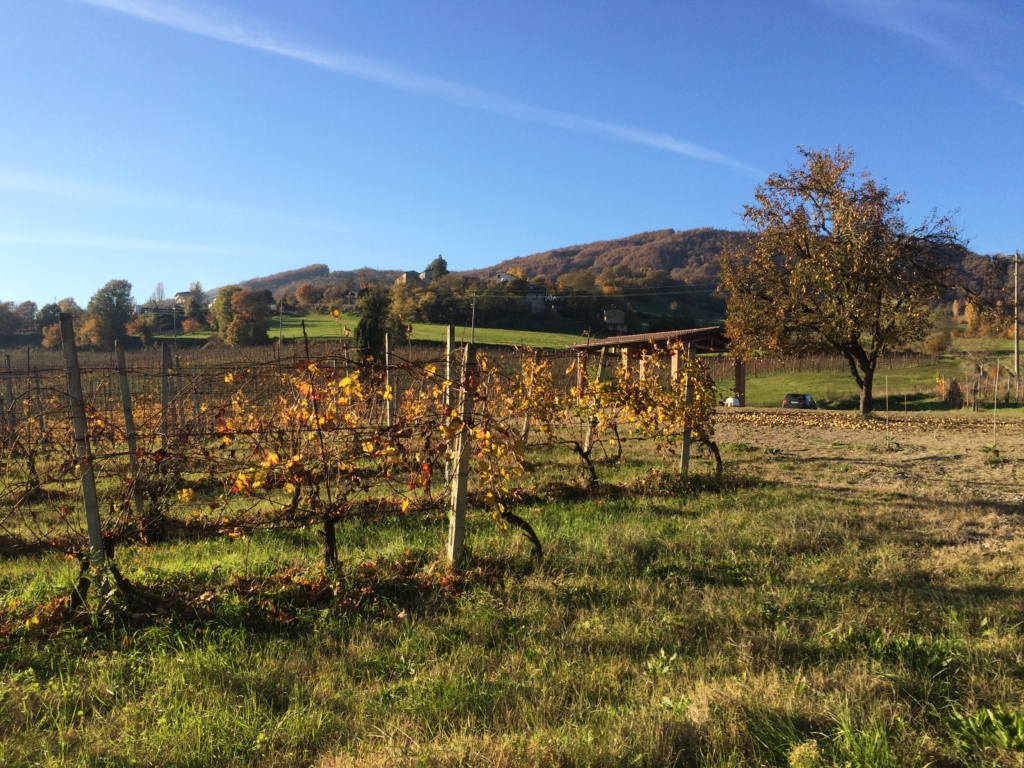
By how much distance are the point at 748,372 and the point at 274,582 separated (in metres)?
41.9

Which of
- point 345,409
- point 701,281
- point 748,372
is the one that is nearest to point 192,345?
point 748,372

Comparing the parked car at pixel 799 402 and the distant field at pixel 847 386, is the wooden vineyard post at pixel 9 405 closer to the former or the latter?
the distant field at pixel 847 386

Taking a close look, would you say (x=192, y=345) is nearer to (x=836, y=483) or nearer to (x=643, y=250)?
(x=836, y=483)

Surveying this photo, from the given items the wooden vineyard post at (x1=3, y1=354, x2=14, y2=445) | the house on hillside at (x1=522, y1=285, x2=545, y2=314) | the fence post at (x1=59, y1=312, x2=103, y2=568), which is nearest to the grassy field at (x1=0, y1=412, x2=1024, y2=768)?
the fence post at (x1=59, y1=312, x2=103, y2=568)

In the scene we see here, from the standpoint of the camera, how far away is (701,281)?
6831 centimetres

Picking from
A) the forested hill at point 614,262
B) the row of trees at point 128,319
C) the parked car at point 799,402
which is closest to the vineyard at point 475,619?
the parked car at point 799,402

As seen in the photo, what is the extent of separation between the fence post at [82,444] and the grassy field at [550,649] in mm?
372

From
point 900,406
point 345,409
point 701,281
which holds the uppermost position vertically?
point 701,281

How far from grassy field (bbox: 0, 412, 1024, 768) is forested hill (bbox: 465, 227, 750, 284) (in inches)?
2758

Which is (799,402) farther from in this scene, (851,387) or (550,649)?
(550,649)

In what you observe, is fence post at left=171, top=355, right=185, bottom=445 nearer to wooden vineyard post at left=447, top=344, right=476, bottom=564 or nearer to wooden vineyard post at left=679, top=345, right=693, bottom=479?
wooden vineyard post at left=447, top=344, right=476, bottom=564

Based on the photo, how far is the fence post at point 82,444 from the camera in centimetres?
397

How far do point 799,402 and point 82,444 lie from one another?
28.6m

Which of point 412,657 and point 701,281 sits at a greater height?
point 701,281
